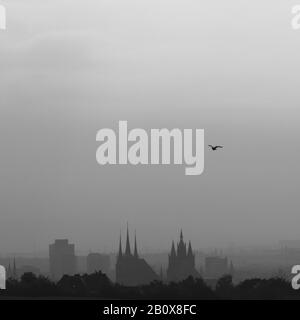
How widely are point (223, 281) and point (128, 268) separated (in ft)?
15.5

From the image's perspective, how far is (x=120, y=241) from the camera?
35.6 meters

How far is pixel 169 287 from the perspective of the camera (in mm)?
33500
